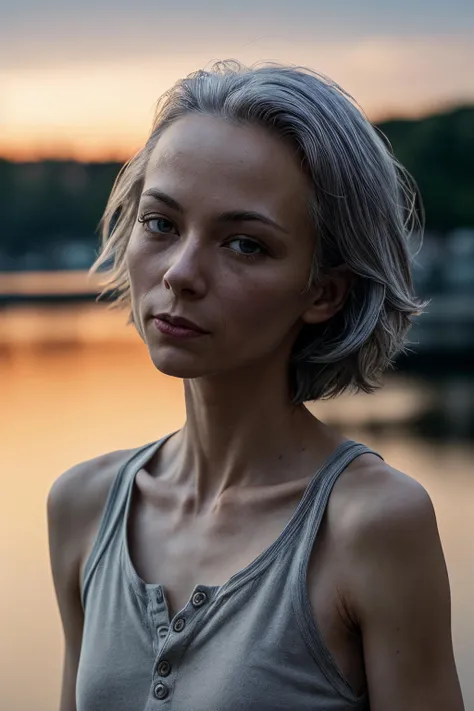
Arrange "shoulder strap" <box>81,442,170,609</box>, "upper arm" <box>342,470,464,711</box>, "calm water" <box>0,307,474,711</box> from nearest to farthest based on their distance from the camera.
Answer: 1. "upper arm" <box>342,470,464,711</box>
2. "shoulder strap" <box>81,442,170,609</box>
3. "calm water" <box>0,307,474,711</box>

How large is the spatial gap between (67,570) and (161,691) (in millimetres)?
417

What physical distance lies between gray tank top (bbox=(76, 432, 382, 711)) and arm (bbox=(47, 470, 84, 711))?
20cm

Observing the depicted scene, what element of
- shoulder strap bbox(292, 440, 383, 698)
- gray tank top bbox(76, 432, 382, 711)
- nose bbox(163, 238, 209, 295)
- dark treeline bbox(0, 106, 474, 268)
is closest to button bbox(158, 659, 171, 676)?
gray tank top bbox(76, 432, 382, 711)

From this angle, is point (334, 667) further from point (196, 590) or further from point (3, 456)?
point (3, 456)

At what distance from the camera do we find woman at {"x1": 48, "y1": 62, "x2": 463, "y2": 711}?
1.96 metres

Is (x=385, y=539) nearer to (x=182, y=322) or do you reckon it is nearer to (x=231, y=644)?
(x=231, y=644)

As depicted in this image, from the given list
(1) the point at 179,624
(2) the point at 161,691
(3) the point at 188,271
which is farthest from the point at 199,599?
(3) the point at 188,271

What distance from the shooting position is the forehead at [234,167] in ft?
6.68

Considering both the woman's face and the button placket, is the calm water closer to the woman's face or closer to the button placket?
the woman's face

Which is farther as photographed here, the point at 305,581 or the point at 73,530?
the point at 73,530

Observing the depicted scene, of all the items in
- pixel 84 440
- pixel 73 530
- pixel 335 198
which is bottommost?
pixel 84 440

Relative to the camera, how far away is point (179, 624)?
2027 mm

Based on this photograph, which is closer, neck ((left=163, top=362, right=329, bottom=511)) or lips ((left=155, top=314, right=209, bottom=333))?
lips ((left=155, top=314, right=209, bottom=333))

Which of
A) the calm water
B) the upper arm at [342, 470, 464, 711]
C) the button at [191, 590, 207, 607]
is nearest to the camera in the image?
the upper arm at [342, 470, 464, 711]
